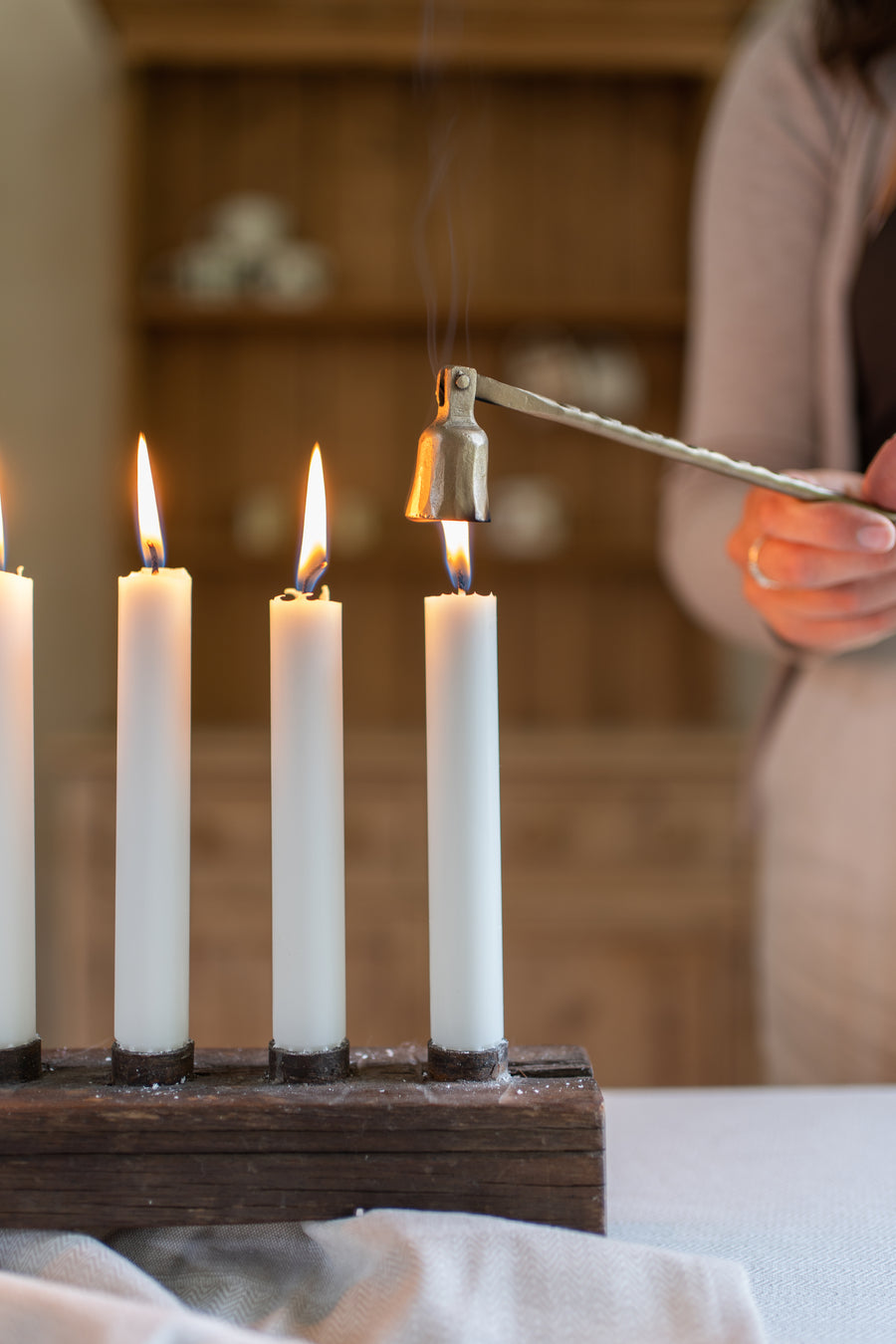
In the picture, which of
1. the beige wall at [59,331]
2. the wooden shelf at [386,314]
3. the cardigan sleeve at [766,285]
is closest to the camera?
the cardigan sleeve at [766,285]

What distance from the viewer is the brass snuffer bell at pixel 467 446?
0.35 m

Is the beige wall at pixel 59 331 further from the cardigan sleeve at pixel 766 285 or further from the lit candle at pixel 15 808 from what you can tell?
the lit candle at pixel 15 808

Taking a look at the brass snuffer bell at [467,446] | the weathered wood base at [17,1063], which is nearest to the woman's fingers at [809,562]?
the brass snuffer bell at [467,446]

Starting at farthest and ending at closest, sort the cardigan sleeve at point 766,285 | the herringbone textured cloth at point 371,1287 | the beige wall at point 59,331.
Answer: the beige wall at point 59,331, the cardigan sleeve at point 766,285, the herringbone textured cloth at point 371,1287

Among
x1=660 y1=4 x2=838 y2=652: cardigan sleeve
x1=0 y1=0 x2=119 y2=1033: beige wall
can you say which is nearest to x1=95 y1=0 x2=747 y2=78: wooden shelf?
x1=0 y1=0 x2=119 y2=1033: beige wall

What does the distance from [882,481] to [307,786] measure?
0.97 ft

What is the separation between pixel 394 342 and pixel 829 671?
1585 millimetres

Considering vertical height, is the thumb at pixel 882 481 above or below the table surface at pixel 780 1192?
above

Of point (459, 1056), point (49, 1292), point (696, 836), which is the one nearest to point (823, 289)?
point (459, 1056)

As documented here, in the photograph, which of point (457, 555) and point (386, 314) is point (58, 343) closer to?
point (386, 314)

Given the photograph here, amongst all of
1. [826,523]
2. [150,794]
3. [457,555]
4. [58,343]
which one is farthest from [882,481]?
[58,343]

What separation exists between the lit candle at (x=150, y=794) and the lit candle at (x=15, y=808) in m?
0.04

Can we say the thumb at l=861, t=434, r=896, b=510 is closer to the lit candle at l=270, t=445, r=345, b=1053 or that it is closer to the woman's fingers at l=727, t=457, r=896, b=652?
the woman's fingers at l=727, t=457, r=896, b=652

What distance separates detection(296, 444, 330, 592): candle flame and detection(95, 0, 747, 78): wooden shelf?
181cm
